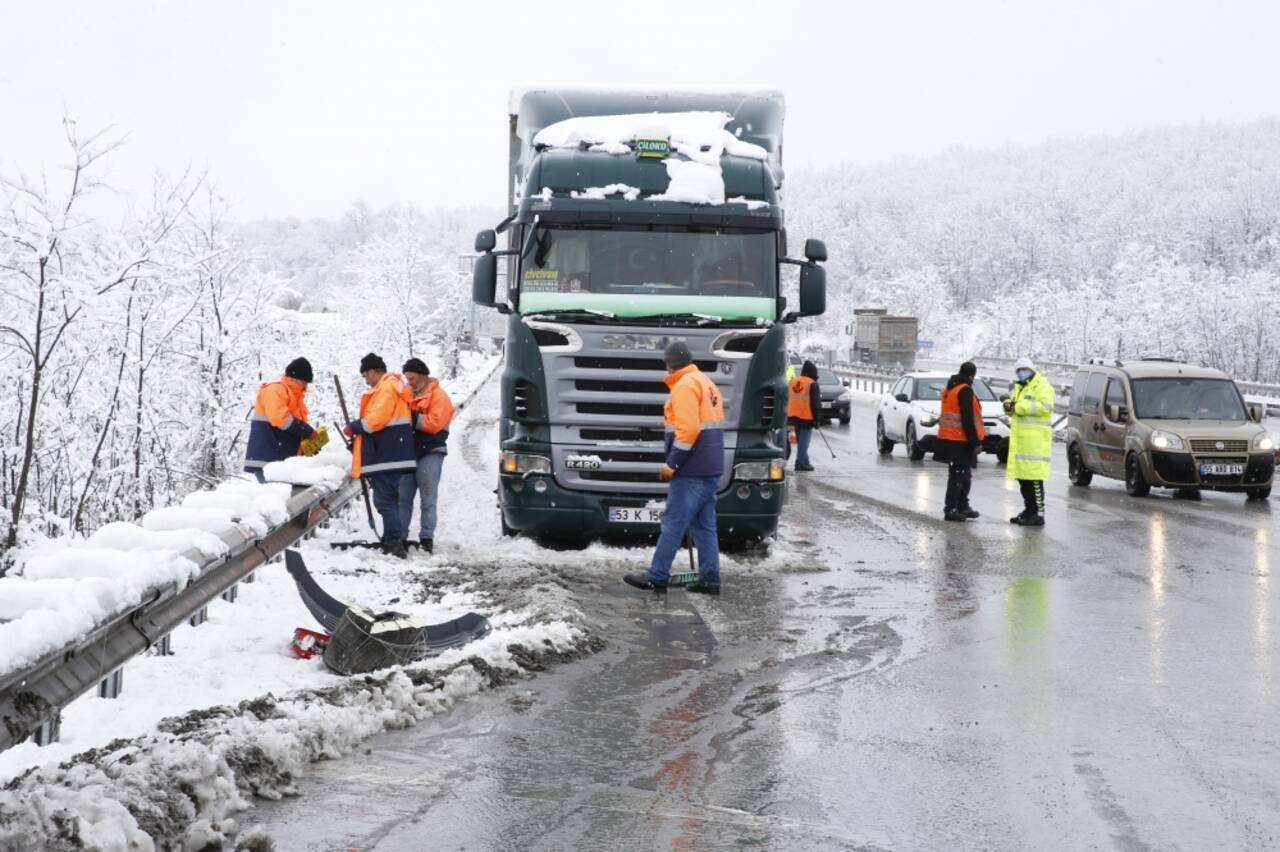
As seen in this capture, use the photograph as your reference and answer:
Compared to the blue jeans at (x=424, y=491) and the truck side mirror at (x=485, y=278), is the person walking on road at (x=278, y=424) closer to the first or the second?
the blue jeans at (x=424, y=491)

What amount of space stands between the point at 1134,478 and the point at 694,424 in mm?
10670

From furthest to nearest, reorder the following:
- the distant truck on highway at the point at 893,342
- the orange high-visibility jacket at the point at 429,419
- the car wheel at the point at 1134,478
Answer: the distant truck on highway at the point at 893,342 → the car wheel at the point at 1134,478 → the orange high-visibility jacket at the point at 429,419

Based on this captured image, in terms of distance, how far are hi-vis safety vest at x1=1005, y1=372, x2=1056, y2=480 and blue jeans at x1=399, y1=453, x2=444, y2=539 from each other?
21.9 feet

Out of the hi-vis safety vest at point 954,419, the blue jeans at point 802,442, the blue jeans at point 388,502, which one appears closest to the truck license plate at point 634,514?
the blue jeans at point 388,502

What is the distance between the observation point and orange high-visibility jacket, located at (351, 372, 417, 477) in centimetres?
1204

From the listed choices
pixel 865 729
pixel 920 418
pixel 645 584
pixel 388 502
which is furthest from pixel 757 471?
pixel 920 418

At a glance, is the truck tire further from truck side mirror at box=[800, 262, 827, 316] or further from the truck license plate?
the truck license plate

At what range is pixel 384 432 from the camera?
1214 centimetres

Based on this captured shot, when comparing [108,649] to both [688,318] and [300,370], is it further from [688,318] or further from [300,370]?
[688,318]

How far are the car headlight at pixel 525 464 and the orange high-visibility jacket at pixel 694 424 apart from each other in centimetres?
177

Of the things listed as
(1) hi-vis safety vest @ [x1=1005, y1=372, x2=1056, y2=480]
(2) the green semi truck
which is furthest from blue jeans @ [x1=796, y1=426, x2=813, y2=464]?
(2) the green semi truck

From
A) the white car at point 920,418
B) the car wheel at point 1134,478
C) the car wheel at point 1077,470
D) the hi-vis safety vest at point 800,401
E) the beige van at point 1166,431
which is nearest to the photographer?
the beige van at point 1166,431

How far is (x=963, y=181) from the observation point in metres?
196

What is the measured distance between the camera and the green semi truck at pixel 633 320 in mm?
11938
